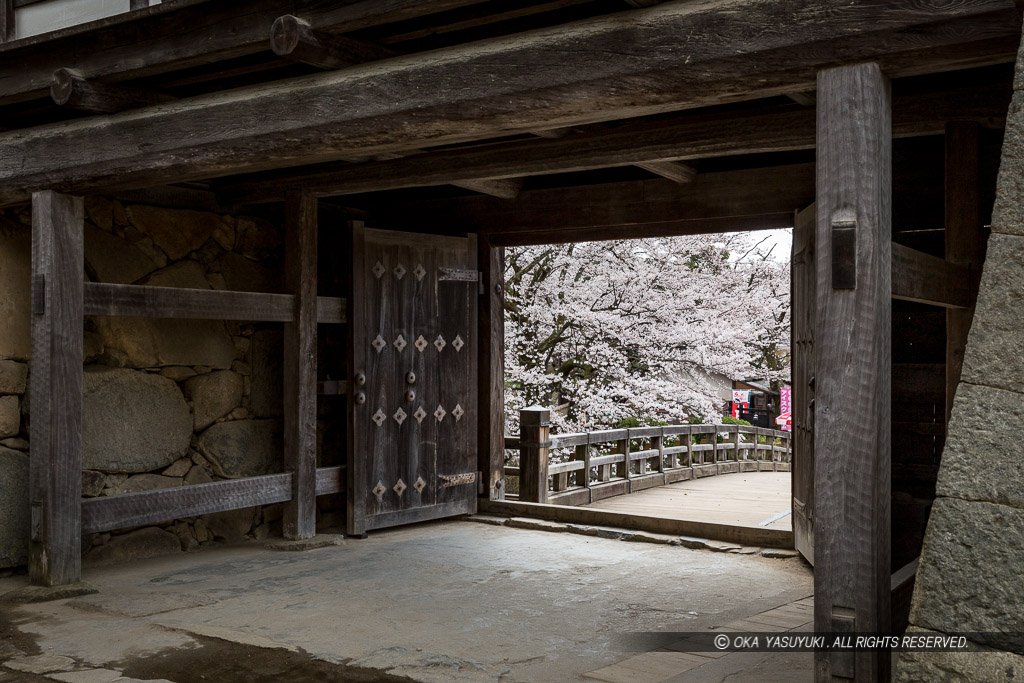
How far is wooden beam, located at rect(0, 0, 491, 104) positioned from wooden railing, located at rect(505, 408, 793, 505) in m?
5.04

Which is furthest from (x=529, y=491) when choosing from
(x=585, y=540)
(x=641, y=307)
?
(x=641, y=307)

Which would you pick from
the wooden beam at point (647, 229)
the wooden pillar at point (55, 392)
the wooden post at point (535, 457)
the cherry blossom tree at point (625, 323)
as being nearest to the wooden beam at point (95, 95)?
the wooden pillar at point (55, 392)

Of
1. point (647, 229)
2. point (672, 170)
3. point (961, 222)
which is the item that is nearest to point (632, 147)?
point (672, 170)

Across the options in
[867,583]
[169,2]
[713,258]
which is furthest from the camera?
[713,258]

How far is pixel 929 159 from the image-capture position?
4.96 meters

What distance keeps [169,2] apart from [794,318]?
13.4 feet

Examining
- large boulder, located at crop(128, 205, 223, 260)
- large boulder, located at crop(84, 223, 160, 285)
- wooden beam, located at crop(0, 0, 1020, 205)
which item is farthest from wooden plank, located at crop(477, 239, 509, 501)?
wooden beam, located at crop(0, 0, 1020, 205)

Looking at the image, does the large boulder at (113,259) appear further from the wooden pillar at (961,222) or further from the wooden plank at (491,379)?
the wooden pillar at (961,222)

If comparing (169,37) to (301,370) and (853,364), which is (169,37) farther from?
(853,364)

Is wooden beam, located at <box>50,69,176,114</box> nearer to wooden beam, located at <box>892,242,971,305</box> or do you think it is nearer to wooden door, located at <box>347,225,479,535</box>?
wooden door, located at <box>347,225,479,535</box>

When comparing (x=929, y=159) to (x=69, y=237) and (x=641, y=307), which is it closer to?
(x=69, y=237)

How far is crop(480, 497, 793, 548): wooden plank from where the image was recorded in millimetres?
5867

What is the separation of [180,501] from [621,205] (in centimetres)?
346

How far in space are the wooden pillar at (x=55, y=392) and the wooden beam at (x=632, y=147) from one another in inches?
64.8
